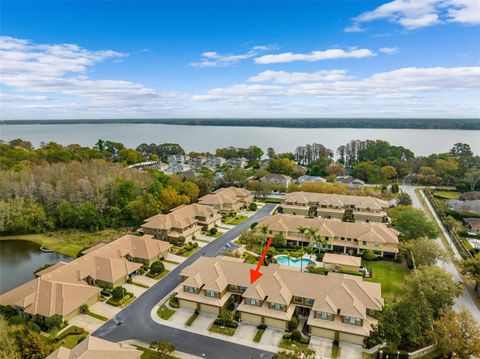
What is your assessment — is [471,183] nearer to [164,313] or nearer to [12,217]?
[164,313]

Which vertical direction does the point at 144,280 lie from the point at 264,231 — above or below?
below

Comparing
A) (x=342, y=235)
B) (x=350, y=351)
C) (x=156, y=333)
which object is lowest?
(x=350, y=351)

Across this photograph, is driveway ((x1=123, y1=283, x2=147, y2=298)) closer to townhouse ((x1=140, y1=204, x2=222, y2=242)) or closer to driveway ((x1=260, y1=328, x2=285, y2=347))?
townhouse ((x1=140, y1=204, x2=222, y2=242))

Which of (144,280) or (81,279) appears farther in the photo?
(144,280)

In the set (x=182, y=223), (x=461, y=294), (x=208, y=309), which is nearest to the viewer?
(x=208, y=309)

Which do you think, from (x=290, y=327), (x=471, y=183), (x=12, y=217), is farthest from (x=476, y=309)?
(x=12, y=217)

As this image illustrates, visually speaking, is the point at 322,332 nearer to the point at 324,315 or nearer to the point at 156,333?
the point at 324,315

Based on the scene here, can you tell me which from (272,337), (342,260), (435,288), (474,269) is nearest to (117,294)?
(272,337)
